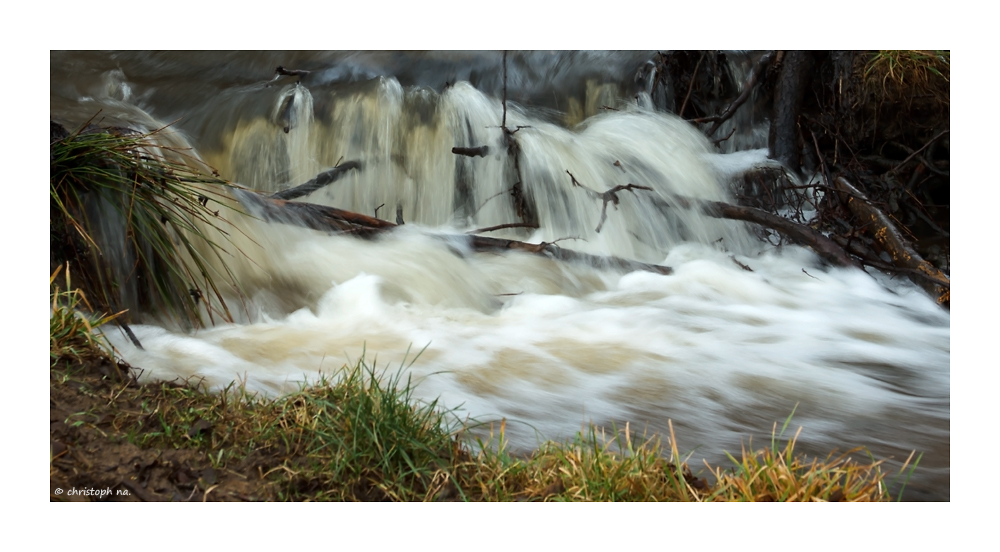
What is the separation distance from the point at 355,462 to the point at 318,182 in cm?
152

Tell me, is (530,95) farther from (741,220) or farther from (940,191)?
(940,191)

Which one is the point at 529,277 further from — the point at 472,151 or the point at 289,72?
the point at 289,72

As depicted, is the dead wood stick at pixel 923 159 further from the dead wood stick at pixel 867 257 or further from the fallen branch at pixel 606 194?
the fallen branch at pixel 606 194

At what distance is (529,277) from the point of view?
2.58m

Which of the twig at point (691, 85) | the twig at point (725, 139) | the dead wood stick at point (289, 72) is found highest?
the twig at point (691, 85)

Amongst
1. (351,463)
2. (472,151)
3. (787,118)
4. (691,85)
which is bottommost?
(351,463)

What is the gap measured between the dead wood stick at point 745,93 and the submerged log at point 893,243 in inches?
18.2

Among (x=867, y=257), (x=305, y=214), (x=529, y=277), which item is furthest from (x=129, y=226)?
(x=867, y=257)

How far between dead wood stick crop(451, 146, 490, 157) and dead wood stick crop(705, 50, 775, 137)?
892mm

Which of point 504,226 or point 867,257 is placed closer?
point 867,257

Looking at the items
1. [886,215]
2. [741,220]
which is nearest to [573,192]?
[741,220]

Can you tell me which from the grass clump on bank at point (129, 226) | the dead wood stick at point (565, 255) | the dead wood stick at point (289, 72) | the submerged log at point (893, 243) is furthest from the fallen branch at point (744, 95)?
the grass clump on bank at point (129, 226)

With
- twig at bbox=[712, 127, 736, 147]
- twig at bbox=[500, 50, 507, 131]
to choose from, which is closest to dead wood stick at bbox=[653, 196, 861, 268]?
twig at bbox=[712, 127, 736, 147]

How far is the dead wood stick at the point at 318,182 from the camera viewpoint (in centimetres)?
265
